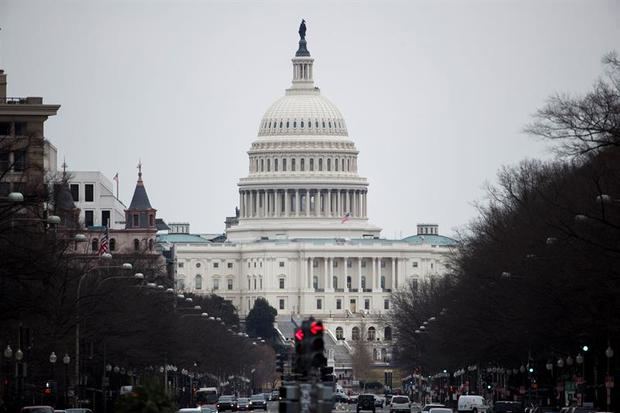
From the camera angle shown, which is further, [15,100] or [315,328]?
Answer: [15,100]

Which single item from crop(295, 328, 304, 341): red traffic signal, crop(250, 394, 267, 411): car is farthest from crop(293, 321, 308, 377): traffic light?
crop(250, 394, 267, 411): car

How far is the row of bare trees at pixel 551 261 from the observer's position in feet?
241

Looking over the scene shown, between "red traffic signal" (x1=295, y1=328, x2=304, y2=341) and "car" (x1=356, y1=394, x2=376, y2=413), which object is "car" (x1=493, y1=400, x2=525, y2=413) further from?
"red traffic signal" (x1=295, y1=328, x2=304, y2=341)

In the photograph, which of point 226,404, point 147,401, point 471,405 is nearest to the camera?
point 147,401

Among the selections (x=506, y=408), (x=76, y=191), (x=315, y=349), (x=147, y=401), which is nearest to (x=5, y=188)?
(x=506, y=408)

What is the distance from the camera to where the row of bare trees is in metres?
73.3

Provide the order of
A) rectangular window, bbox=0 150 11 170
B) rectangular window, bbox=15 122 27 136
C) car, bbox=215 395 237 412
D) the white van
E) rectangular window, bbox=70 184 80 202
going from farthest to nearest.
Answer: rectangular window, bbox=70 184 80 202, car, bbox=215 395 237 412, rectangular window, bbox=15 122 27 136, the white van, rectangular window, bbox=0 150 11 170

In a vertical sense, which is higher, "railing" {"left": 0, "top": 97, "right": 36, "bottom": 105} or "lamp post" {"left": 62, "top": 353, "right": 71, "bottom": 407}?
"railing" {"left": 0, "top": 97, "right": 36, "bottom": 105}

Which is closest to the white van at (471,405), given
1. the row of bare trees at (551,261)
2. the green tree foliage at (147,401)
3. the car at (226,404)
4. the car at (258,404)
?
the row of bare trees at (551,261)

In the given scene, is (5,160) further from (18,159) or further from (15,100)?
(15,100)

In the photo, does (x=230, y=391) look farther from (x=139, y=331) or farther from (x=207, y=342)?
(x=139, y=331)

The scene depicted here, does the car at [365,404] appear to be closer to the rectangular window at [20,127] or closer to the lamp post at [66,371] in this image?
the rectangular window at [20,127]

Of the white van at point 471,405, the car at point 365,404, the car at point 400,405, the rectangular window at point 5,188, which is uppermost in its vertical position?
the rectangular window at point 5,188

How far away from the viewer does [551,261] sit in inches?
3469
